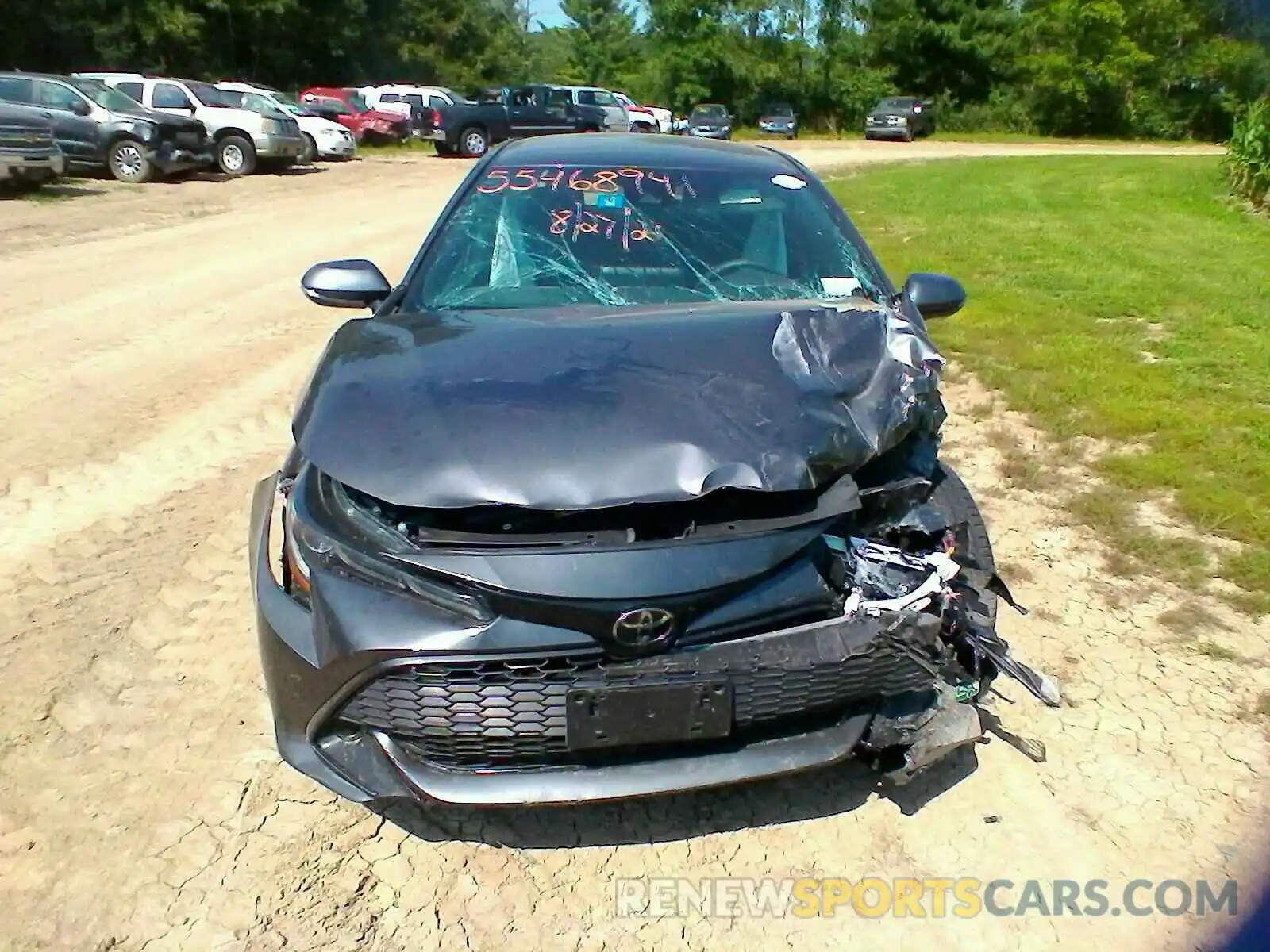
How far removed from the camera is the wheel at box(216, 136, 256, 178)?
20469 mm

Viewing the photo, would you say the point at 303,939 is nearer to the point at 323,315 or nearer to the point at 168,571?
the point at 168,571

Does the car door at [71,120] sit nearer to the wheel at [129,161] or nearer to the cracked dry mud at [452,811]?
the wheel at [129,161]

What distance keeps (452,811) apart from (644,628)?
0.89 m

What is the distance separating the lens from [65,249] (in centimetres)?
1138

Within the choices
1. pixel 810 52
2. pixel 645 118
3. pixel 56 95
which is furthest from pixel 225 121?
pixel 810 52

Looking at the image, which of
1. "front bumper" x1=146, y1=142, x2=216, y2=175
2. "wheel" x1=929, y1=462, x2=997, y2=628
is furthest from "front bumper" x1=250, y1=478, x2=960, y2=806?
"front bumper" x1=146, y1=142, x2=216, y2=175

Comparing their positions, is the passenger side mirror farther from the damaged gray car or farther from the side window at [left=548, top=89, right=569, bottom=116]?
the side window at [left=548, top=89, right=569, bottom=116]

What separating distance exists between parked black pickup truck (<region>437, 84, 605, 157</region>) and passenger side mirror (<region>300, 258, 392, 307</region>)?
2412 centimetres

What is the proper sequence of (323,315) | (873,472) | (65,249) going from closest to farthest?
(873,472) < (323,315) < (65,249)

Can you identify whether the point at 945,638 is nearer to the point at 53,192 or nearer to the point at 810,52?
the point at 53,192

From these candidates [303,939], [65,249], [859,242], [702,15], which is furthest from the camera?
[702,15]

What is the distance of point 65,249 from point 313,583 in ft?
34.9

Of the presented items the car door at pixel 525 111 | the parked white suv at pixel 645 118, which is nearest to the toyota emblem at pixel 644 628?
the car door at pixel 525 111

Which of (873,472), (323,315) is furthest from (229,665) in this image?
(323,315)
